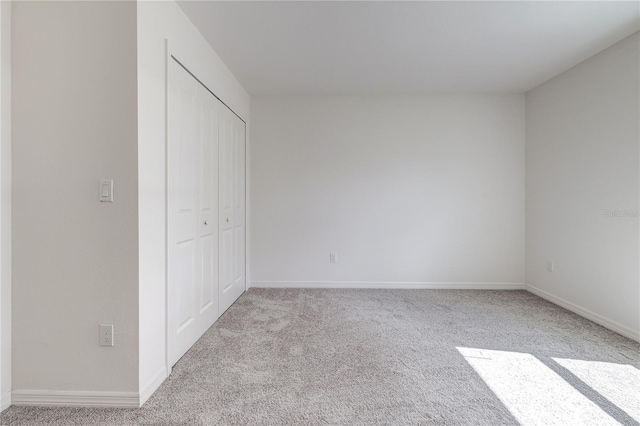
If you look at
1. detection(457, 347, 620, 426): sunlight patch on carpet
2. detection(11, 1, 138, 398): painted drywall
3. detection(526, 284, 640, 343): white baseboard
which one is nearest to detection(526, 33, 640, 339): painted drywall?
detection(526, 284, 640, 343): white baseboard

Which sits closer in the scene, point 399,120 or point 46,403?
point 46,403

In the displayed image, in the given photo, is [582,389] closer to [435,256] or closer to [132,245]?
[435,256]

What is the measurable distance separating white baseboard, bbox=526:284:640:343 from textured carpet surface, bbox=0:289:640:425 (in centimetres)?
8

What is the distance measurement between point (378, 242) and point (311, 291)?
1.06 m

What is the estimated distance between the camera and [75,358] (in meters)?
1.53

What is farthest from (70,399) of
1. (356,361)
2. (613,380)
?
(613,380)

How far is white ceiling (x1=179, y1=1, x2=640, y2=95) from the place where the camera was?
2010 millimetres

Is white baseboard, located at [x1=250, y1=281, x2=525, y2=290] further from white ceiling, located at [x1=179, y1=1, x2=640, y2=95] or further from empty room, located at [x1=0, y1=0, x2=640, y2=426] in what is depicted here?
white ceiling, located at [x1=179, y1=1, x2=640, y2=95]

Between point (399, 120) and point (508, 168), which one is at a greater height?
point (399, 120)

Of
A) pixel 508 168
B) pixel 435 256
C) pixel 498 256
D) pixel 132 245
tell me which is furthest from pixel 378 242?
pixel 132 245

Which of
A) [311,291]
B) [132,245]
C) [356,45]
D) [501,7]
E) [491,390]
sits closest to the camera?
[132,245]

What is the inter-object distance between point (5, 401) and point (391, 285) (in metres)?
3.39

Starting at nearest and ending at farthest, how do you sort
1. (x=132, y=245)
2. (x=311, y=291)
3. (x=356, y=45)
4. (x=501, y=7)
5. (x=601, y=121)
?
1. (x=132, y=245)
2. (x=501, y=7)
3. (x=356, y=45)
4. (x=601, y=121)
5. (x=311, y=291)

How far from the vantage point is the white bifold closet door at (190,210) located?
187 centimetres
